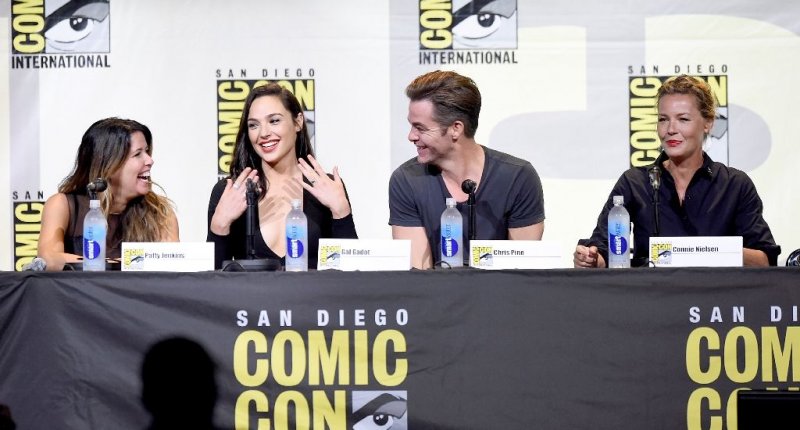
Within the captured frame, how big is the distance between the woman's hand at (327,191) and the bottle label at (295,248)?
52 centimetres


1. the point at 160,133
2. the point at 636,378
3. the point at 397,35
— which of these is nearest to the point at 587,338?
the point at 636,378

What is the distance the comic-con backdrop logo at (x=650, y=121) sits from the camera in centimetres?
468

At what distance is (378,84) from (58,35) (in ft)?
4.89

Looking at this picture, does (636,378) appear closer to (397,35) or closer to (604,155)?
(604,155)

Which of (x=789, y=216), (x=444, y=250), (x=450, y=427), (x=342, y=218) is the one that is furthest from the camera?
(x=789, y=216)

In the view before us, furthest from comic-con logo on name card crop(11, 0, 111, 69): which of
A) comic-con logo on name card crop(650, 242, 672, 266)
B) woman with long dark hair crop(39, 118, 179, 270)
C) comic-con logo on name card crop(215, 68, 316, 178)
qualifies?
comic-con logo on name card crop(650, 242, 672, 266)

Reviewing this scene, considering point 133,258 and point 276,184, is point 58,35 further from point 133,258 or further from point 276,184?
point 133,258

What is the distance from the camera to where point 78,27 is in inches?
187

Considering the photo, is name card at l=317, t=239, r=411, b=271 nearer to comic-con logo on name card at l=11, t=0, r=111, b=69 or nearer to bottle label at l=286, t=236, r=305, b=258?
bottle label at l=286, t=236, r=305, b=258

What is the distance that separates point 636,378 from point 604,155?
1992 millimetres

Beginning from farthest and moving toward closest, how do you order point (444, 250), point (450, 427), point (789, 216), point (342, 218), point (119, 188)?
point (789, 216) < point (119, 188) < point (342, 218) < point (444, 250) < point (450, 427)

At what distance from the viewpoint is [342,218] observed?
3.62 meters

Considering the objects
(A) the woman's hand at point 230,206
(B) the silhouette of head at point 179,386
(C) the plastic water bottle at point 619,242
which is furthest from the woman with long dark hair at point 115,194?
(C) the plastic water bottle at point 619,242

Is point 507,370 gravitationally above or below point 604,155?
below
